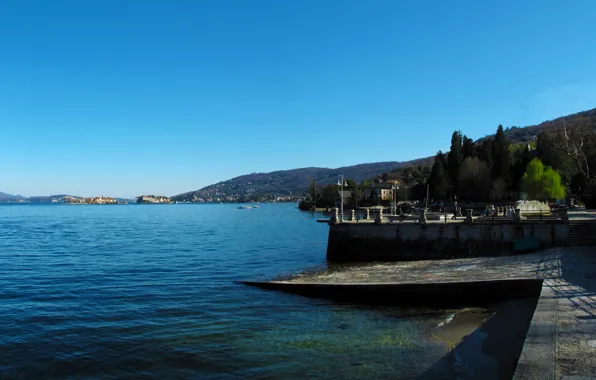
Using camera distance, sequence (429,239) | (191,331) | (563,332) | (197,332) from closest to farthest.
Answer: (563,332) → (197,332) → (191,331) → (429,239)

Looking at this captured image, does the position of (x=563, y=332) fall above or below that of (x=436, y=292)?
above

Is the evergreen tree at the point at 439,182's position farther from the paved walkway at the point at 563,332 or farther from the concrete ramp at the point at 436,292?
the concrete ramp at the point at 436,292

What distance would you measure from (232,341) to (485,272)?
13.6 m

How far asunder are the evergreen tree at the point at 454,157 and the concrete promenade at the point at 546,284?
76.1 metres

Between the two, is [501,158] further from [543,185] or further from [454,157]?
[543,185]

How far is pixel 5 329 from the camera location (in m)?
16.0

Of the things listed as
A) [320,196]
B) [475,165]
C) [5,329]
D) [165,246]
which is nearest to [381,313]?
[5,329]

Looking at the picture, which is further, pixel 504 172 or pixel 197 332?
pixel 504 172

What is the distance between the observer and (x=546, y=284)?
16.6 meters

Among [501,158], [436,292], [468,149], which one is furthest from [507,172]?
[436,292]

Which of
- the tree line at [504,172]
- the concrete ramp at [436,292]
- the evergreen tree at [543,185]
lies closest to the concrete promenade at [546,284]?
the concrete ramp at [436,292]

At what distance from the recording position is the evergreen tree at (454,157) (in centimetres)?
10031

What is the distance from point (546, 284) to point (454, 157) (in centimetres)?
8915

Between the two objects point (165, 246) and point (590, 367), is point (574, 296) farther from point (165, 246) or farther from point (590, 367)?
point (165, 246)
